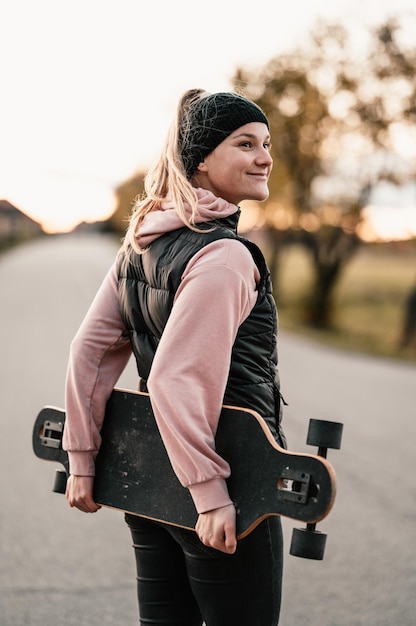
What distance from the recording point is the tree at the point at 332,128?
20688 mm

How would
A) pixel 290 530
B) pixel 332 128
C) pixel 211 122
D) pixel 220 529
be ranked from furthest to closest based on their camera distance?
pixel 332 128 → pixel 290 530 → pixel 211 122 → pixel 220 529

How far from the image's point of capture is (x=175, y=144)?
7.35ft

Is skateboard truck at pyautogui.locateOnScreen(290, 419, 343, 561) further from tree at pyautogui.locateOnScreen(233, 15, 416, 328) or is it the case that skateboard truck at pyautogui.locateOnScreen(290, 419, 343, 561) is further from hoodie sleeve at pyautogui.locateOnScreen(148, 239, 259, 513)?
tree at pyautogui.locateOnScreen(233, 15, 416, 328)

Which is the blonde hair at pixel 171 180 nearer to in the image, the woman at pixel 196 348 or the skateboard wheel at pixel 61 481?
the woman at pixel 196 348

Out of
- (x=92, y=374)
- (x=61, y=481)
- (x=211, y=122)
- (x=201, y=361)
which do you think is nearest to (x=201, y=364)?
(x=201, y=361)

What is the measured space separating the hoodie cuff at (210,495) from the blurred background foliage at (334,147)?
17006mm

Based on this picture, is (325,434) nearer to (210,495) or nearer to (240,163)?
(210,495)

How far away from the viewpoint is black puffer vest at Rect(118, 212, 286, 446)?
6.73 ft

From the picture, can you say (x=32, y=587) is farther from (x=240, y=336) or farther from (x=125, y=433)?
(x=240, y=336)

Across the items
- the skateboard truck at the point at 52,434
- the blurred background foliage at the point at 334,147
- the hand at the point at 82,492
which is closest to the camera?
the hand at the point at 82,492

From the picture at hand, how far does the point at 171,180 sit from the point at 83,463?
78 cm

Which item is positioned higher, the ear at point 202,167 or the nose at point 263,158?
the nose at point 263,158

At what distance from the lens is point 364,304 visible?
29.1 m

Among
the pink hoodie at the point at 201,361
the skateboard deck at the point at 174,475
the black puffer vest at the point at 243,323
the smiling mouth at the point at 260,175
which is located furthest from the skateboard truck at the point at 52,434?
the smiling mouth at the point at 260,175
